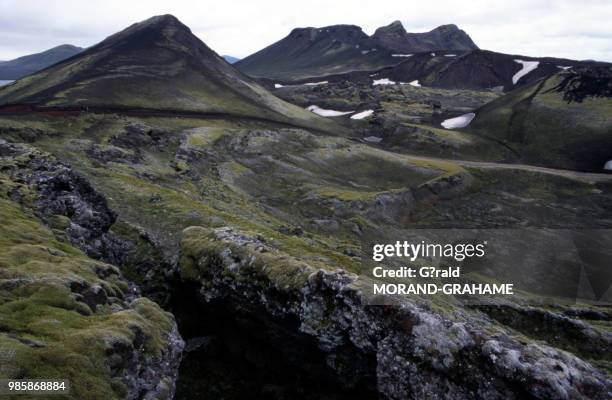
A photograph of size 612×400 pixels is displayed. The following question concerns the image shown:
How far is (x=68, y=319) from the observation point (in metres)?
17.8

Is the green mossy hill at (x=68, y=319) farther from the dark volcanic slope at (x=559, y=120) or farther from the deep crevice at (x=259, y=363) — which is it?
the dark volcanic slope at (x=559, y=120)

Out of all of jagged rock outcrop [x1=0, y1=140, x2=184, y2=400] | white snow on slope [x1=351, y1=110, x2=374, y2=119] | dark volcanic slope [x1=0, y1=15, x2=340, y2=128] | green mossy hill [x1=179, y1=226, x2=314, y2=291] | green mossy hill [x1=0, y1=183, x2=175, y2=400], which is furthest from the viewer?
white snow on slope [x1=351, y1=110, x2=374, y2=119]

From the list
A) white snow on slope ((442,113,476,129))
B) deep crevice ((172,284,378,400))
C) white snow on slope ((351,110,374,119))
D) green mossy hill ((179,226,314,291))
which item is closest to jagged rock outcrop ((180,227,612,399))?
green mossy hill ((179,226,314,291))

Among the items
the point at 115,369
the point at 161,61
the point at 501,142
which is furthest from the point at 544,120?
the point at 115,369

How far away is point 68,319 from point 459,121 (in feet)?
524

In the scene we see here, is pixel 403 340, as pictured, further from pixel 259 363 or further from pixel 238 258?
pixel 238 258

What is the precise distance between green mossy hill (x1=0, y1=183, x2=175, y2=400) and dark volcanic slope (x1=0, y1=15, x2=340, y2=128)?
9278 cm

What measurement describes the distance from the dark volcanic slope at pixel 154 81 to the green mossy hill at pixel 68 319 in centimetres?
9278

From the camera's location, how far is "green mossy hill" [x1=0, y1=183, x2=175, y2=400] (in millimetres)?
14938

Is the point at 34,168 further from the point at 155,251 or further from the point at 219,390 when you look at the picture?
the point at 219,390

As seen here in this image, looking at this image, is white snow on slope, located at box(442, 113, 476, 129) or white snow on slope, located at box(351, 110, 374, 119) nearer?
white snow on slope, located at box(442, 113, 476, 129)

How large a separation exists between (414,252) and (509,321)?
66.4 feet

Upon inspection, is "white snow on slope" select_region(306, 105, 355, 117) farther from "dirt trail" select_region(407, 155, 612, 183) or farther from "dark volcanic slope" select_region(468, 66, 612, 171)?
"dirt trail" select_region(407, 155, 612, 183)

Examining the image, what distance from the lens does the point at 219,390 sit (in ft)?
84.6
